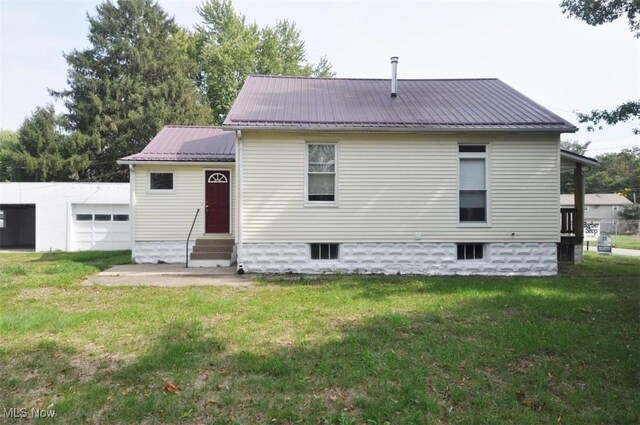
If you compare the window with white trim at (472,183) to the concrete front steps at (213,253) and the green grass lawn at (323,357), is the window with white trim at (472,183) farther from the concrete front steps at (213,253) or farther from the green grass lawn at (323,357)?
the concrete front steps at (213,253)

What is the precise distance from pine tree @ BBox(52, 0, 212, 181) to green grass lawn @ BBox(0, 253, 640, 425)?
71.5 feet

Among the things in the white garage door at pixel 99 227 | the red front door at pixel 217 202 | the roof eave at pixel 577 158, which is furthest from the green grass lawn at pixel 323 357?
the white garage door at pixel 99 227

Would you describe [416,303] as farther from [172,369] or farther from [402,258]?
[172,369]

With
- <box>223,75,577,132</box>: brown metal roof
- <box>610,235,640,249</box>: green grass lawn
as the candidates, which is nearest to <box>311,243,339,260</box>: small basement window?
<box>223,75,577,132</box>: brown metal roof

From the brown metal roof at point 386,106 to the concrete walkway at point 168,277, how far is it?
3.54 meters

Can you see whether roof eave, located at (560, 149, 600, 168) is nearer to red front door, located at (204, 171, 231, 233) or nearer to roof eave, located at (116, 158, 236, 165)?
roof eave, located at (116, 158, 236, 165)

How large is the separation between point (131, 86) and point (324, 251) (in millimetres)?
23760

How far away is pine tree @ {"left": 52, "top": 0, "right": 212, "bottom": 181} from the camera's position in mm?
26234

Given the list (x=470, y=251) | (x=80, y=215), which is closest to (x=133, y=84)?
(x=80, y=215)

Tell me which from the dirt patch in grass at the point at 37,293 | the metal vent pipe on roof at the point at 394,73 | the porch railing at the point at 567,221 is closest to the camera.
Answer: the dirt patch in grass at the point at 37,293

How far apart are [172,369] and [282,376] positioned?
110cm

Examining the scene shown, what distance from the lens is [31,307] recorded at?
6.04 meters

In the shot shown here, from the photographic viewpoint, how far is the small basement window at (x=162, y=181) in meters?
12.2

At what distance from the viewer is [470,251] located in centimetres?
979
